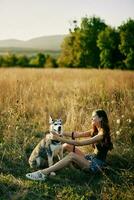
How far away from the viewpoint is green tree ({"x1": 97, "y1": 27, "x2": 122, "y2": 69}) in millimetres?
45031

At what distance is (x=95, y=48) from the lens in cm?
5134

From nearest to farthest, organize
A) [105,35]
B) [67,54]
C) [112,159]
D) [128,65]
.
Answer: [112,159], [128,65], [105,35], [67,54]

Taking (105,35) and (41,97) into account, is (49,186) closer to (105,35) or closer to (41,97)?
(41,97)

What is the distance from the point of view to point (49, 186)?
5.39 metres

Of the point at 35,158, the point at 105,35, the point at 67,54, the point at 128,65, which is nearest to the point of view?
the point at 35,158

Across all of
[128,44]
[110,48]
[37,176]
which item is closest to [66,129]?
[37,176]

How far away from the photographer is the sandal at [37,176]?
5531 millimetres

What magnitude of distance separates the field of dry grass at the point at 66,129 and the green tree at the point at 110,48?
115 feet

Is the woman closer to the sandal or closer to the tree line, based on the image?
the sandal

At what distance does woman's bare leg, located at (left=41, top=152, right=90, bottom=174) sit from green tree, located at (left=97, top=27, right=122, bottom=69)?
39.3m

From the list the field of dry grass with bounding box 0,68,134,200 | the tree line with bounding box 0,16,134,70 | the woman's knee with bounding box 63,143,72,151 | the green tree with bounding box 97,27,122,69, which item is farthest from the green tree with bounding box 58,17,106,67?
the woman's knee with bounding box 63,143,72,151

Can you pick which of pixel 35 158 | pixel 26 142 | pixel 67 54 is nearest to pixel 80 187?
pixel 35 158

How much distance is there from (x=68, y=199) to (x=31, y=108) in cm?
391

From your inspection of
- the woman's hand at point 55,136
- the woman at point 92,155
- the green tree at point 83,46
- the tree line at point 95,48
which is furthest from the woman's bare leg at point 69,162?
the green tree at point 83,46
